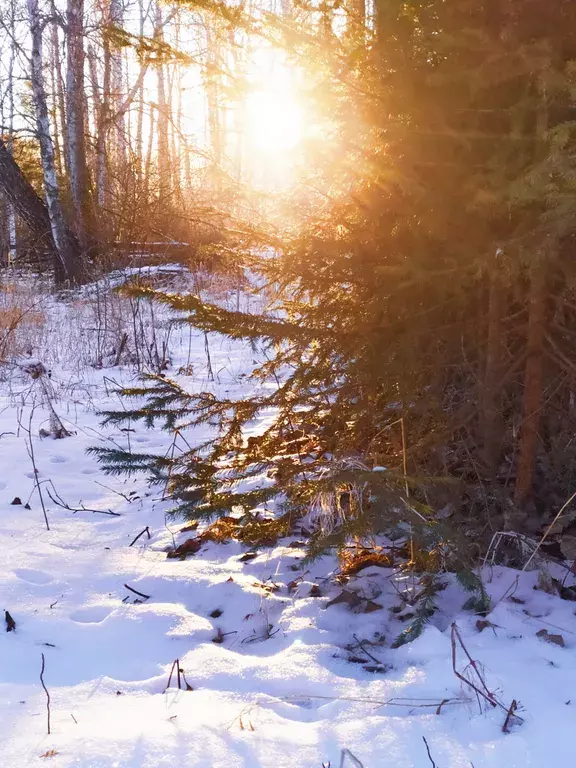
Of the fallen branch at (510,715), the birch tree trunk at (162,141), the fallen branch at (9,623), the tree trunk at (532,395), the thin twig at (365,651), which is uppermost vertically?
the birch tree trunk at (162,141)

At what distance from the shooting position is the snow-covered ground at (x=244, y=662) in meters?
1.65

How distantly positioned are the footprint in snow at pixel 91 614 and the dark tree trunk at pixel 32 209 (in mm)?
10451

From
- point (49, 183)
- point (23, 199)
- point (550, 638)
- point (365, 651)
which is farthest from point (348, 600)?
point (23, 199)

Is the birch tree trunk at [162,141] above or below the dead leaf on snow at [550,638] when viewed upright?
above

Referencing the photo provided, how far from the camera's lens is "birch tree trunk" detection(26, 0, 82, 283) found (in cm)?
1165

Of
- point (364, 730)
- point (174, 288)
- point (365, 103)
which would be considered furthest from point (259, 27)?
point (174, 288)

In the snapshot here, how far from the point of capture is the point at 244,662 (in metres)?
2.16

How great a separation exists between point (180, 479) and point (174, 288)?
7.17 metres

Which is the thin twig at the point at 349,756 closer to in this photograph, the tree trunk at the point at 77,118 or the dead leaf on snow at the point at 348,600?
the dead leaf on snow at the point at 348,600

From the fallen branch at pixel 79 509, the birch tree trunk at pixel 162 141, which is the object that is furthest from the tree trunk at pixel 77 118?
the fallen branch at pixel 79 509

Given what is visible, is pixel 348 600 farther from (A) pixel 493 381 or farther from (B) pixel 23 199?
(B) pixel 23 199

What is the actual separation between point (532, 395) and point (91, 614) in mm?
2169

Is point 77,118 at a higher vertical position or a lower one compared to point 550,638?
higher

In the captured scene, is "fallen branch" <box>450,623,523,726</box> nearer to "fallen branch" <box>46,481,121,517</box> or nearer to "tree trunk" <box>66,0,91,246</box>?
"fallen branch" <box>46,481,121,517</box>
